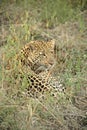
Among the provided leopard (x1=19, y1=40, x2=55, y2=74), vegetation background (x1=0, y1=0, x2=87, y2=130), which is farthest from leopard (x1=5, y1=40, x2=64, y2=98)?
vegetation background (x1=0, y1=0, x2=87, y2=130)

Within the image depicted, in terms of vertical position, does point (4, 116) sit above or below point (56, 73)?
below

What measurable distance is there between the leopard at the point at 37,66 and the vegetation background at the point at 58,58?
0.12m

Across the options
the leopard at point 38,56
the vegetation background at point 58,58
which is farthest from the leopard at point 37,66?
the vegetation background at point 58,58

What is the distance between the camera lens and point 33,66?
5051mm

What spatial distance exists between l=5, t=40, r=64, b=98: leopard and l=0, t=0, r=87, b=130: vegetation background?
12 centimetres

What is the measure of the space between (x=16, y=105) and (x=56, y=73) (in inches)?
42.0

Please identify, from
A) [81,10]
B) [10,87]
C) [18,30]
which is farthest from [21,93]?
[81,10]

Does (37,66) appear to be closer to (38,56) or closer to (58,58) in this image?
(38,56)

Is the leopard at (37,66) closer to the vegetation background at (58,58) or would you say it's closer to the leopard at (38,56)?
the leopard at (38,56)

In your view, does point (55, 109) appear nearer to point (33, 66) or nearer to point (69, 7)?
point (33, 66)

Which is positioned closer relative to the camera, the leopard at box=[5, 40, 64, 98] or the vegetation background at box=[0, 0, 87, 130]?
the vegetation background at box=[0, 0, 87, 130]

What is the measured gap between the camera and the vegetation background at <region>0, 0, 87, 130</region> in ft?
14.5

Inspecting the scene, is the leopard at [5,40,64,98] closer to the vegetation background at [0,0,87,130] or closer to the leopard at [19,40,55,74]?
the leopard at [19,40,55,74]

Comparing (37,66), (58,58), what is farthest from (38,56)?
(58,58)
